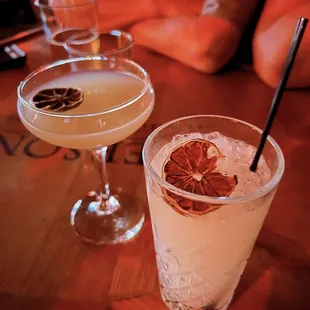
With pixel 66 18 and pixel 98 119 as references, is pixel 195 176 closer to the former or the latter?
pixel 98 119

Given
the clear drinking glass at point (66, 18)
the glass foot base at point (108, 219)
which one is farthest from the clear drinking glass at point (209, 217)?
the clear drinking glass at point (66, 18)

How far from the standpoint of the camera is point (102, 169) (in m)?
0.68

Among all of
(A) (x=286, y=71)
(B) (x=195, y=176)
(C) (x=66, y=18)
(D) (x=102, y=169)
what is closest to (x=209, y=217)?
(B) (x=195, y=176)

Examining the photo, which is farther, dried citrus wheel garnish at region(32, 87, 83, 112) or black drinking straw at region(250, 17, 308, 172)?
dried citrus wheel garnish at region(32, 87, 83, 112)

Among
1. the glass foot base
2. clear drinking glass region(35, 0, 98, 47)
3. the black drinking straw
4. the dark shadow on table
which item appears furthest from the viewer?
clear drinking glass region(35, 0, 98, 47)

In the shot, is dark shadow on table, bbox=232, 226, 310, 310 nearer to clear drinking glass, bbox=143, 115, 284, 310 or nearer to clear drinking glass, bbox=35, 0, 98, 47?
clear drinking glass, bbox=143, 115, 284, 310

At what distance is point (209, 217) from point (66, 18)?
0.76 metres

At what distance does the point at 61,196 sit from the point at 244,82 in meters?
0.49

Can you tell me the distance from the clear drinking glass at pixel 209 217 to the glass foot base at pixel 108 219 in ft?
0.37

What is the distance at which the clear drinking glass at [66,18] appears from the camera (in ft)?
3.38

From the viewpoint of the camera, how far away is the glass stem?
2.18 ft

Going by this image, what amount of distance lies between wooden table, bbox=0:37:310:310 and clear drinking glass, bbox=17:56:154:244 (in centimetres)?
3

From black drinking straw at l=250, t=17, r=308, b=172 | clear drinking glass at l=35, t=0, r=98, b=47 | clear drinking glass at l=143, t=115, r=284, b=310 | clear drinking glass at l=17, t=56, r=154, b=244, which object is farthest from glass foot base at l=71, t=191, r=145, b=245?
clear drinking glass at l=35, t=0, r=98, b=47

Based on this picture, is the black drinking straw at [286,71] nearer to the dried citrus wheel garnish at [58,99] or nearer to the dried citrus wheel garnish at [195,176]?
the dried citrus wheel garnish at [195,176]
